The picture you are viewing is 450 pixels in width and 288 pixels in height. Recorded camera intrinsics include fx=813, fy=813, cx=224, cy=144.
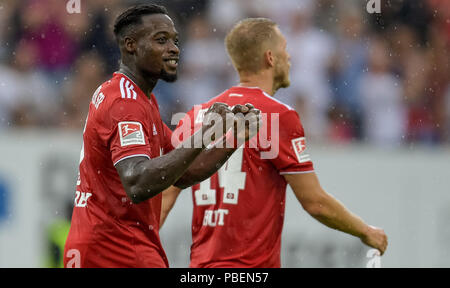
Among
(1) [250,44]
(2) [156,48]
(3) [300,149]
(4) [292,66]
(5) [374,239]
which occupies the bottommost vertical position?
(5) [374,239]

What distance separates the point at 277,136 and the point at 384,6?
235 inches

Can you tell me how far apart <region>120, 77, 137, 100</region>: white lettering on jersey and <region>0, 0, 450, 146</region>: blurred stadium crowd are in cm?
485

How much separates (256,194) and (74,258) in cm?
148

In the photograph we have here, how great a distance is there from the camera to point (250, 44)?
5.85 metres

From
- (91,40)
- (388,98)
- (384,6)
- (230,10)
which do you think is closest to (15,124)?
(91,40)

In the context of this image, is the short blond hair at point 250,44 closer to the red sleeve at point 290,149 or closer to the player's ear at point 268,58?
the player's ear at point 268,58

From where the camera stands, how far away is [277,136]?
552cm

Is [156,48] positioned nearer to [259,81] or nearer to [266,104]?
[266,104]

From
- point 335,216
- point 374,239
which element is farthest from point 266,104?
point 374,239

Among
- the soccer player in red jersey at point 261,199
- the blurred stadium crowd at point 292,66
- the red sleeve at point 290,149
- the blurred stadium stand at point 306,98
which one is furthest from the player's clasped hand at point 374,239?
the blurred stadium crowd at point 292,66

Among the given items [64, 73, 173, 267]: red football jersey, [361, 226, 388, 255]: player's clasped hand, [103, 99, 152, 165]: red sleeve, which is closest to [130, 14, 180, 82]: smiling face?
[64, 73, 173, 267]: red football jersey

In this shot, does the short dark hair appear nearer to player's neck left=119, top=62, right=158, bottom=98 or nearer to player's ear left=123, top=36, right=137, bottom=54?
player's ear left=123, top=36, right=137, bottom=54
